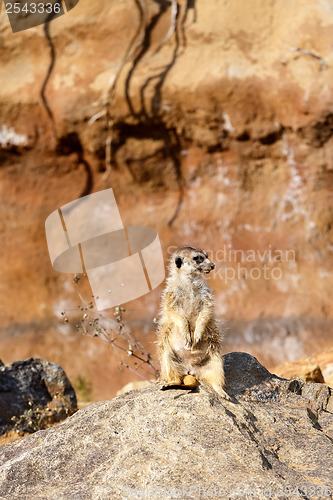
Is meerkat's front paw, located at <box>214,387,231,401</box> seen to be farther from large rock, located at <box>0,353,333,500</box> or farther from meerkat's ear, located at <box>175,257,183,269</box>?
meerkat's ear, located at <box>175,257,183,269</box>

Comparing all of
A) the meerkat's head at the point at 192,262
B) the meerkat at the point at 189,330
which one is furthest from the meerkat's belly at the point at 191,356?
the meerkat's head at the point at 192,262

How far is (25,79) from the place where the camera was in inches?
293

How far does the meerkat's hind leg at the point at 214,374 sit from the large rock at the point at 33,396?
6.30 ft

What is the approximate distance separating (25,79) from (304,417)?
5958 mm

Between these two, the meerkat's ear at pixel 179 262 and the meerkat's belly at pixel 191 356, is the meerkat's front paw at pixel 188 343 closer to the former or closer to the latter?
the meerkat's belly at pixel 191 356

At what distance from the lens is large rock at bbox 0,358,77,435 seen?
4539 millimetres

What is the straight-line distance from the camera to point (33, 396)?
15.5 ft

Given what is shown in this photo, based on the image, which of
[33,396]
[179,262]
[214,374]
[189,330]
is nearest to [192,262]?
[179,262]

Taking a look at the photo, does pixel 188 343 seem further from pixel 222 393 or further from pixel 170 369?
pixel 222 393

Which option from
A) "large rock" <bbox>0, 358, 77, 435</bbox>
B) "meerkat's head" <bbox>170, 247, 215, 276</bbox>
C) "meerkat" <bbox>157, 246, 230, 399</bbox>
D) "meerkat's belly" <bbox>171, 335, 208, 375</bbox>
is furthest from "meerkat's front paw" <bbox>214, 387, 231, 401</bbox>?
"large rock" <bbox>0, 358, 77, 435</bbox>

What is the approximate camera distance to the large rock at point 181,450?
2.33 m

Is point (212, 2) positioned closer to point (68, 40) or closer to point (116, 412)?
point (68, 40)

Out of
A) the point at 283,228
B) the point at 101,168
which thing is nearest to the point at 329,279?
the point at 283,228

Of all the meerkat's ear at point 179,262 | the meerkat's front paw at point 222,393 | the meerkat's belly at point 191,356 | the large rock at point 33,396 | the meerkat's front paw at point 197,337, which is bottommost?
the large rock at point 33,396
